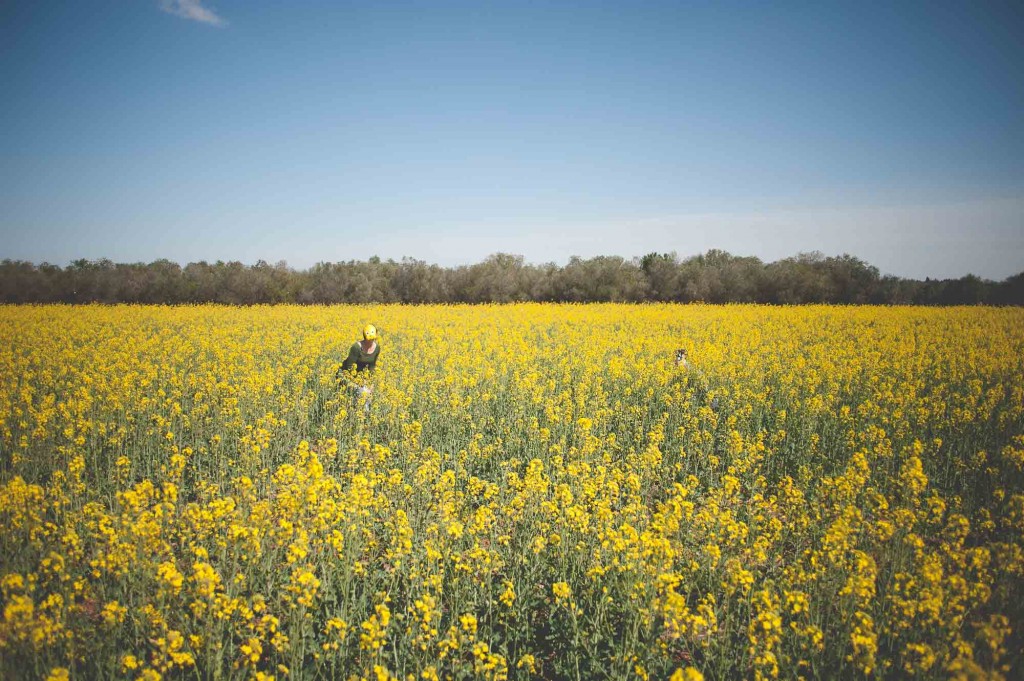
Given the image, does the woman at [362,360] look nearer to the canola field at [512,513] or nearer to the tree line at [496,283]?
the canola field at [512,513]

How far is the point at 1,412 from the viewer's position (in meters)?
6.69

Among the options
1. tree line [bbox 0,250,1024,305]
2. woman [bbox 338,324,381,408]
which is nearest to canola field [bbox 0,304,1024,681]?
woman [bbox 338,324,381,408]

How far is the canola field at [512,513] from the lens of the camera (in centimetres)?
364

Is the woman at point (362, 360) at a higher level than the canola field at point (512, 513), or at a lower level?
higher

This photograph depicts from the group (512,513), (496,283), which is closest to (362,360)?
(512,513)

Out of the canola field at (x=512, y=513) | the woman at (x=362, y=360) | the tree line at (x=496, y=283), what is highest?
the tree line at (x=496, y=283)

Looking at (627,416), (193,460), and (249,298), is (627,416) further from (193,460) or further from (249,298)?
(249,298)

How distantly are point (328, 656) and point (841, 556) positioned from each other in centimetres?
441

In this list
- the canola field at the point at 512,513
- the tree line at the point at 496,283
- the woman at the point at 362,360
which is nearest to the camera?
the canola field at the point at 512,513

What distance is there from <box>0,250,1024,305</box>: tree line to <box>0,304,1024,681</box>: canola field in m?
30.9

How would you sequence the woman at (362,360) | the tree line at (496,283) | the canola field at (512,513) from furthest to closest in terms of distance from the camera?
the tree line at (496,283), the woman at (362,360), the canola field at (512,513)

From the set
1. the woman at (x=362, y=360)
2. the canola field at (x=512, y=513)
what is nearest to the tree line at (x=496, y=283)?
the canola field at (x=512, y=513)

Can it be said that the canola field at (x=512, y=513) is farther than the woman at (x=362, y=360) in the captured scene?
No

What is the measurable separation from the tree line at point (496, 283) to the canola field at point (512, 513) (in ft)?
101
